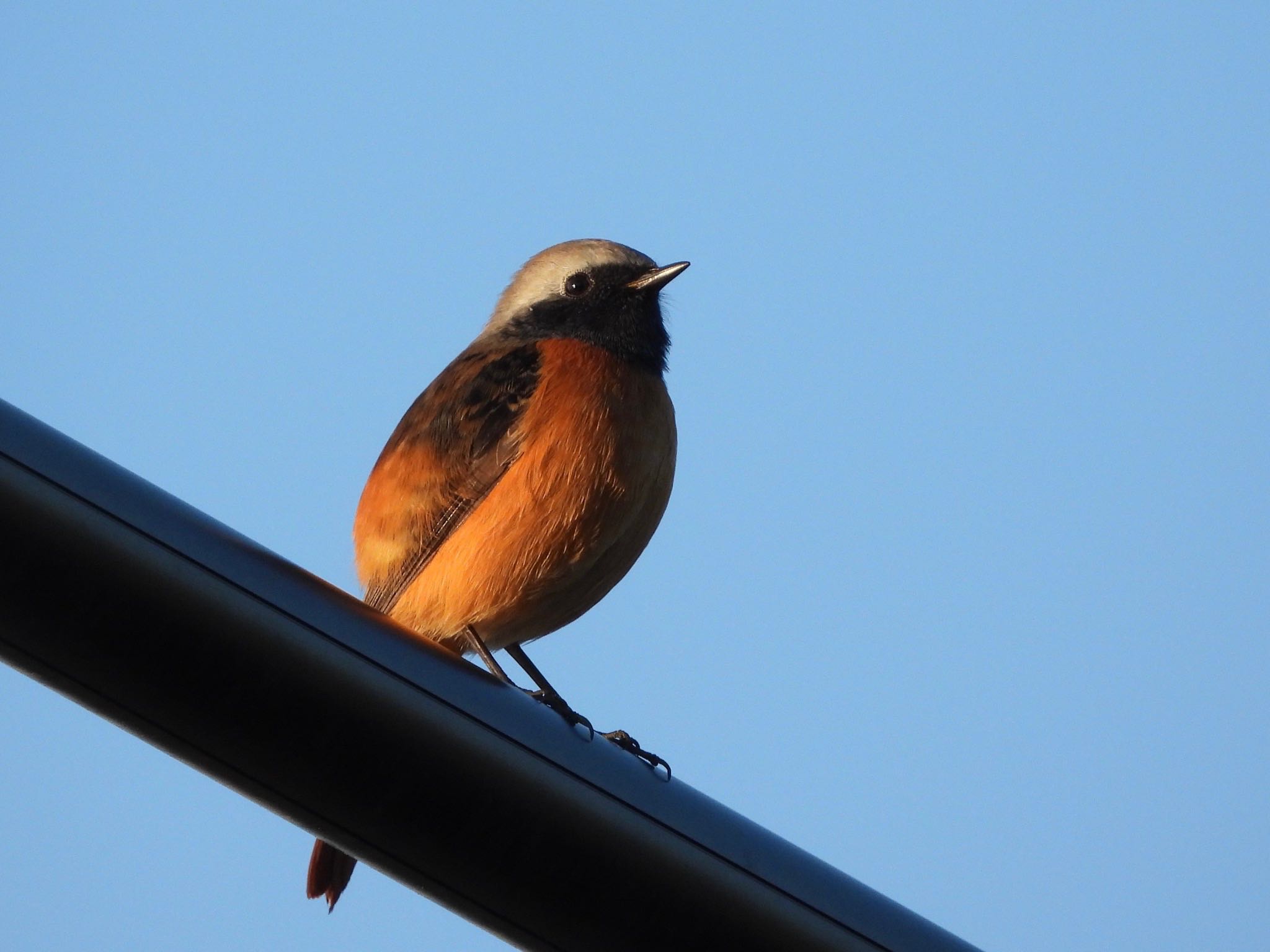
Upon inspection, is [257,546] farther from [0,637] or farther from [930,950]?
[930,950]

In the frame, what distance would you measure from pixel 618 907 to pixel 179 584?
79 cm

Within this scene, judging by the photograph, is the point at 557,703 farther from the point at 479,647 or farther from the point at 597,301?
the point at 597,301

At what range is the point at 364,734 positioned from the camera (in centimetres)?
204

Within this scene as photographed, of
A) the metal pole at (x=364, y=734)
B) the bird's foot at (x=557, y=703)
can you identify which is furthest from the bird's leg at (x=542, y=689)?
the metal pole at (x=364, y=734)

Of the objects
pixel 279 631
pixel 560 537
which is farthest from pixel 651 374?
pixel 279 631

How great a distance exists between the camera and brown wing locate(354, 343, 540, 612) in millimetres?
4938

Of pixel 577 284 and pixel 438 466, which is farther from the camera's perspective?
pixel 577 284

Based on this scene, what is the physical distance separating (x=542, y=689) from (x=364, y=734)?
2.95 meters

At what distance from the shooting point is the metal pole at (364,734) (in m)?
1.89

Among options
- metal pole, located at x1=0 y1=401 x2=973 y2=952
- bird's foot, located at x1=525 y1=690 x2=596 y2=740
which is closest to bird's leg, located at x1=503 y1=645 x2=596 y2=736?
bird's foot, located at x1=525 y1=690 x2=596 y2=740

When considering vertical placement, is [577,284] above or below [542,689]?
above

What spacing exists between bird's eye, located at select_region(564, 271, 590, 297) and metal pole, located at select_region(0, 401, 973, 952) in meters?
3.74

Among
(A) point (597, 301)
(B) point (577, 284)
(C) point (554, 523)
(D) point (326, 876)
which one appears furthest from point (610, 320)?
(D) point (326, 876)

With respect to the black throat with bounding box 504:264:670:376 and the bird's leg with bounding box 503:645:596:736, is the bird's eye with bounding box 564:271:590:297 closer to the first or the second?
the black throat with bounding box 504:264:670:376
